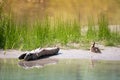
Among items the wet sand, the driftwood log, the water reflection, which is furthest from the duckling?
the water reflection

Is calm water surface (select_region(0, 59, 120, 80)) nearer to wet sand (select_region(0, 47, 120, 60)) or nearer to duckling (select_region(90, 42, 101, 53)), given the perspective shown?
wet sand (select_region(0, 47, 120, 60))

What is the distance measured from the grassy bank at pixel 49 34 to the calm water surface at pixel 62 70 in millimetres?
1126

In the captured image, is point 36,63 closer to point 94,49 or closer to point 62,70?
point 62,70

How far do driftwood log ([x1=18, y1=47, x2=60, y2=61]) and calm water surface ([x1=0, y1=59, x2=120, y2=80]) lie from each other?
18 centimetres

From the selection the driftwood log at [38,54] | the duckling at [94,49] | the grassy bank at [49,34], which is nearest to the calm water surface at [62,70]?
the driftwood log at [38,54]

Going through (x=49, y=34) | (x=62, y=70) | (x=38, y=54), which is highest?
(x=49, y=34)

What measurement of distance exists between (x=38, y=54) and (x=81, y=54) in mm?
772

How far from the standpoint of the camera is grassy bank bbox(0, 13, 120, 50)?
29.2 feet

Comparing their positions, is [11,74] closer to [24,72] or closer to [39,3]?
[24,72]

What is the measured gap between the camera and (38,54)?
789 cm

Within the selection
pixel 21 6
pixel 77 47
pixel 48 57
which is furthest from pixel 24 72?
pixel 21 6

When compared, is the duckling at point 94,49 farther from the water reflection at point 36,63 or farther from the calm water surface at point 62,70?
the water reflection at point 36,63

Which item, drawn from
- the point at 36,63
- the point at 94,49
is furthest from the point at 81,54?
the point at 36,63

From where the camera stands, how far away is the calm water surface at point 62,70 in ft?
20.1
